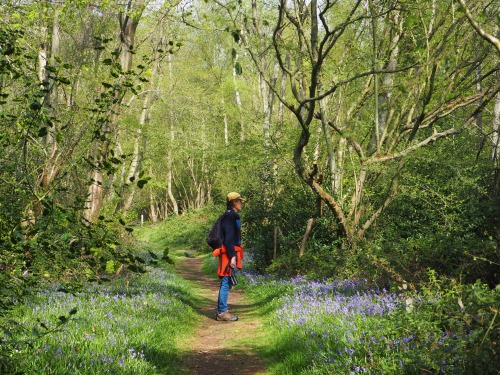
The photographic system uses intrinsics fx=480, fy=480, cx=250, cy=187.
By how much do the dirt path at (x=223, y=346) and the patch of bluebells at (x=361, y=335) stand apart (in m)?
0.64

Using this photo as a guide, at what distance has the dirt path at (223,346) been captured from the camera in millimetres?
7387

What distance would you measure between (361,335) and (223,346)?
3.38m

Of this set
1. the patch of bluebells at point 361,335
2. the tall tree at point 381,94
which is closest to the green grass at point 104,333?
the patch of bluebells at point 361,335

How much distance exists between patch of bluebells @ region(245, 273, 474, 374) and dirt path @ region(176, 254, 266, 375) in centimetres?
64

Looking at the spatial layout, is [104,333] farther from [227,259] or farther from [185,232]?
[185,232]

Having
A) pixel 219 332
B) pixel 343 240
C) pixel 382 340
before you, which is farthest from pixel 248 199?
pixel 382 340

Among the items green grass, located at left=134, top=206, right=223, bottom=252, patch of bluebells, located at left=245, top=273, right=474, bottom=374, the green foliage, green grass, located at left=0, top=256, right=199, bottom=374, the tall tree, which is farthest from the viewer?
green grass, located at left=134, top=206, right=223, bottom=252

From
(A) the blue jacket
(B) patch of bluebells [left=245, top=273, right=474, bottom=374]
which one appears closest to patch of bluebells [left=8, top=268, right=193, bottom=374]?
(A) the blue jacket

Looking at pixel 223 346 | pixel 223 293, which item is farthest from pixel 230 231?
pixel 223 346

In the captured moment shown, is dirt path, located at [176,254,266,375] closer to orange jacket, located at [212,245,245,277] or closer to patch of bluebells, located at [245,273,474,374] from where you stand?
patch of bluebells, located at [245,273,474,374]

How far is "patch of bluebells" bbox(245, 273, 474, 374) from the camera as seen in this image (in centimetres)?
450

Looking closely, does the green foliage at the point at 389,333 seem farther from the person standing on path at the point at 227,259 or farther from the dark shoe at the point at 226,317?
the person standing on path at the point at 227,259

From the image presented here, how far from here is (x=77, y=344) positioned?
6133mm

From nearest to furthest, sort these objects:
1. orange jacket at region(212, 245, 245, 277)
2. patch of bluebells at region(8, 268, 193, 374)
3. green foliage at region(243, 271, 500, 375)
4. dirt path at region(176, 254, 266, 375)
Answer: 1. green foliage at region(243, 271, 500, 375)
2. patch of bluebells at region(8, 268, 193, 374)
3. dirt path at region(176, 254, 266, 375)
4. orange jacket at region(212, 245, 245, 277)
